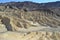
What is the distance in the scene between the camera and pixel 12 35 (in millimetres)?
12180

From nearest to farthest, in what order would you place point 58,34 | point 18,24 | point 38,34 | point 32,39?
point 32,39
point 38,34
point 58,34
point 18,24

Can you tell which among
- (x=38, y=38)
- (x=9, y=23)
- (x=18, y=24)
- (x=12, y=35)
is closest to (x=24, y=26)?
(x=18, y=24)

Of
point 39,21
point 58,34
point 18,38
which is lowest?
point 39,21

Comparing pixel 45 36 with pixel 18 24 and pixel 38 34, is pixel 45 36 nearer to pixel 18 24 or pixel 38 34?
pixel 38 34

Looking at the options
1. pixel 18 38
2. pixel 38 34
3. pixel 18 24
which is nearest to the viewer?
pixel 18 38

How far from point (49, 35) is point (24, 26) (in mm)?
6470

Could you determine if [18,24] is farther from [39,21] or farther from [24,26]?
[39,21]

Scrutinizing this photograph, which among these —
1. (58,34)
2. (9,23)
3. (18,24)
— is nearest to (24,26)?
(18,24)

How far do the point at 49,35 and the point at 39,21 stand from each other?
12401mm

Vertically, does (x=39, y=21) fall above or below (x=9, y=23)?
below

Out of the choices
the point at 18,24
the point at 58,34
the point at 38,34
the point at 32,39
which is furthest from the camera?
the point at 18,24

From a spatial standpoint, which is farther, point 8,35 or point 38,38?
point 38,38

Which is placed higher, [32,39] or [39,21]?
[32,39]

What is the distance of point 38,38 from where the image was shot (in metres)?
13.6
